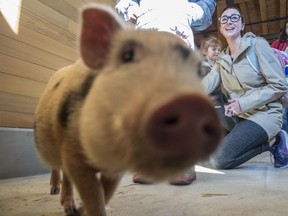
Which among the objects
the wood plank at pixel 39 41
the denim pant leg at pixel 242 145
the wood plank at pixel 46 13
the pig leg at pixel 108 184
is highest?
the wood plank at pixel 46 13

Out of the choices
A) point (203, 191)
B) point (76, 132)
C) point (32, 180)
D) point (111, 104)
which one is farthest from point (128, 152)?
point (32, 180)

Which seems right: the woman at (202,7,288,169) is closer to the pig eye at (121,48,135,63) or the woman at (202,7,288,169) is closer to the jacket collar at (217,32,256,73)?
the jacket collar at (217,32,256,73)

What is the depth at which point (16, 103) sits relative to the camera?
111 inches

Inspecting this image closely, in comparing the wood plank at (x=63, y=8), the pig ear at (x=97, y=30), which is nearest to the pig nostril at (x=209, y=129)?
the pig ear at (x=97, y=30)

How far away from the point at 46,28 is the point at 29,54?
333mm

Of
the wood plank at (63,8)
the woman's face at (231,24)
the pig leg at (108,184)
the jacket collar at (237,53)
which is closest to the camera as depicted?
the pig leg at (108,184)

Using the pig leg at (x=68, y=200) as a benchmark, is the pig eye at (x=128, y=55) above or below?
above

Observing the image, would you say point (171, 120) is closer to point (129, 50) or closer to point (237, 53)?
point (129, 50)

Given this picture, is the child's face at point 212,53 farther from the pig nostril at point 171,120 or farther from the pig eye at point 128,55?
the pig nostril at point 171,120

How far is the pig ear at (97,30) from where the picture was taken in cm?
108

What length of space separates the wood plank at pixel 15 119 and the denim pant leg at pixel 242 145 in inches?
65.4

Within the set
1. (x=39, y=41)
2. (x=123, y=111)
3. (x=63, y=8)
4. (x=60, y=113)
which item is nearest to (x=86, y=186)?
(x=60, y=113)

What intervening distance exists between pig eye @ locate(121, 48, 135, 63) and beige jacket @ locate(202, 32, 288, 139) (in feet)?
7.65

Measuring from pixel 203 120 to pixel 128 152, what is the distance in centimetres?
22
